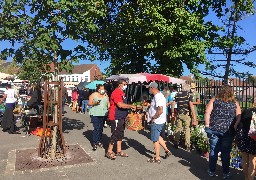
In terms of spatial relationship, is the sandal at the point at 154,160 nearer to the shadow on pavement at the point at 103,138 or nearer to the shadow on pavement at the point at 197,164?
the shadow on pavement at the point at 197,164

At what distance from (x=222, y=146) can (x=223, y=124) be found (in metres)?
0.44

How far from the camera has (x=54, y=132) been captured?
7.01 metres

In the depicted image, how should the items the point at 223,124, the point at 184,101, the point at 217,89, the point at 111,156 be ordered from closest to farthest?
the point at 223,124 < the point at 111,156 < the point at 184,101 < the point at 217,89

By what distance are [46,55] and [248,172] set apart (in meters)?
5.32

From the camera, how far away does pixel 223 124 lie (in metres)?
5.68

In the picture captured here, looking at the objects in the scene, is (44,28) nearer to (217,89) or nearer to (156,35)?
(217,89)

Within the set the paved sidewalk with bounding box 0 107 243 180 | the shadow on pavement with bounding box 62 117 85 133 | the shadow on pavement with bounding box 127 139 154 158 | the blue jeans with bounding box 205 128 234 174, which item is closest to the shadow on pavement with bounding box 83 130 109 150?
the paved sidewalk with bounding box 0 107 243 180

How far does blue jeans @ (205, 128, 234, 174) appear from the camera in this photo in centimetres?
572

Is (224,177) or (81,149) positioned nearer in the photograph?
(224,177)

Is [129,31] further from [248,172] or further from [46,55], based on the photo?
[248,172]

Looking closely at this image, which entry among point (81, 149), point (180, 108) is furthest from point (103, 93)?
point (180, 108)

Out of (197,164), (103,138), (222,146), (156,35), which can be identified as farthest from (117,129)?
(156,35)

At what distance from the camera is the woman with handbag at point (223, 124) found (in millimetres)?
5680

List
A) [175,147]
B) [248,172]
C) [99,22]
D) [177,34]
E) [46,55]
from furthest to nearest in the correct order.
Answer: [99,22] → [177,34] → [175,147] → [46,55] → [248,172]
